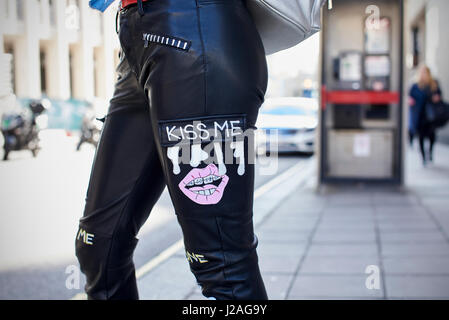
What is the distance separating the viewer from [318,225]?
5098 mm

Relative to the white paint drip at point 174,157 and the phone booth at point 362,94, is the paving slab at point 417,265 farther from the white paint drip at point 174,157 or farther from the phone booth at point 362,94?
the phone booth at point 362,94

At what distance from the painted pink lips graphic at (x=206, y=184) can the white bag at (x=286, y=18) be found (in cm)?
42

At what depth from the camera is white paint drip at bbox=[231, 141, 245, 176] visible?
1.42 metres

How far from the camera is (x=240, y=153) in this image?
4.72ft

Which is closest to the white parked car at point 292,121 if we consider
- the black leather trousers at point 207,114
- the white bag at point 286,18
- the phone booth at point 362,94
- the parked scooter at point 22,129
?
the parked scooter at point 22,129

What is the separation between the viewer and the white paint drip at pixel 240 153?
1.42 meters

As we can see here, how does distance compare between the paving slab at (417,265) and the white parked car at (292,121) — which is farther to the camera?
the white parked car at (292,121)

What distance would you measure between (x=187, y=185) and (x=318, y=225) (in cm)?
381

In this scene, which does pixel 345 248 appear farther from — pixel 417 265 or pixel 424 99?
pixel 424 99

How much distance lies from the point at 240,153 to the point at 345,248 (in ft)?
9.65

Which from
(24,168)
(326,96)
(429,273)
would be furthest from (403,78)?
(24,168)

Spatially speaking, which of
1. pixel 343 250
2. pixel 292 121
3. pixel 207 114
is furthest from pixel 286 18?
pixel 292 121

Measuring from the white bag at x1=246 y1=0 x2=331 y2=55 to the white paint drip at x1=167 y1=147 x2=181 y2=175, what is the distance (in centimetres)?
42

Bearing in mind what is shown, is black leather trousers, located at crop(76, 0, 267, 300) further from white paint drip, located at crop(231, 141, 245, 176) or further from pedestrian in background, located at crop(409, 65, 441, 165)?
pedestrian in background, located at crop(409, 65, 441, 165)
